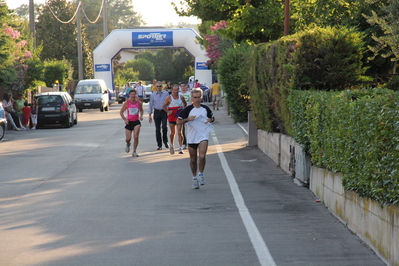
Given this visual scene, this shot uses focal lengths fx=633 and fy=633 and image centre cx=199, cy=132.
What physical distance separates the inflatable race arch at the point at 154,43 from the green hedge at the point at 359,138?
131ft

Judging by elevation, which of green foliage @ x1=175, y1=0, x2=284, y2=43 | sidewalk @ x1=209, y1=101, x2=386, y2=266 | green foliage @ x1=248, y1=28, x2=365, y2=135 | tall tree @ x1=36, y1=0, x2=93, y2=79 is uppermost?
tall tree @ x1=36, y1=0, x2=93, y2=79

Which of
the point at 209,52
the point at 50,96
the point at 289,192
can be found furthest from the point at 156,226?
the point at 209,52

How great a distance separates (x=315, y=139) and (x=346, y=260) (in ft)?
13.2

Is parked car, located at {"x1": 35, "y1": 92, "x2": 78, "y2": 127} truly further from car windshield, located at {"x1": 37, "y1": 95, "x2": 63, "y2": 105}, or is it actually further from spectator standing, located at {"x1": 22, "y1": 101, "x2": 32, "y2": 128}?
spectator standing, located at {"x1": 22, "y1": 101, "x2": 32, "y2": 128}

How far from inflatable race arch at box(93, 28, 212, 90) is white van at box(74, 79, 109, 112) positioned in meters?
9.00

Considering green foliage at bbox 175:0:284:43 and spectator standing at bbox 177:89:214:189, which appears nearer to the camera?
spectator standing at bbox 177:89:214:189

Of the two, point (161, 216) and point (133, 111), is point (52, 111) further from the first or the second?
point (161, 216)

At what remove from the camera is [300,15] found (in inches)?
783

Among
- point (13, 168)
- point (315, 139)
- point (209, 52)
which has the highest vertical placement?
point (209, 52)

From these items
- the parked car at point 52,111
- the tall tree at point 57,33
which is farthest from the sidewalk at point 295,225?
the tall tree at point 57,33

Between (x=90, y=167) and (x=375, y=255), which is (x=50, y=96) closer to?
(x=90, y=167)

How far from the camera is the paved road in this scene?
6.47 meters

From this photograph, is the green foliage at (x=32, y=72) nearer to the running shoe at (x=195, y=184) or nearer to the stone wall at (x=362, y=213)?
the running shoe at (x=195, y=184)

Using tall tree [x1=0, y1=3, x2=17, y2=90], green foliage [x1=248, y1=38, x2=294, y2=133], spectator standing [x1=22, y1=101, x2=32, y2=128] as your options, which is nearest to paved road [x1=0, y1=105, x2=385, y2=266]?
green foliage [x1=248, y1=38, x2=294, y2=133]
